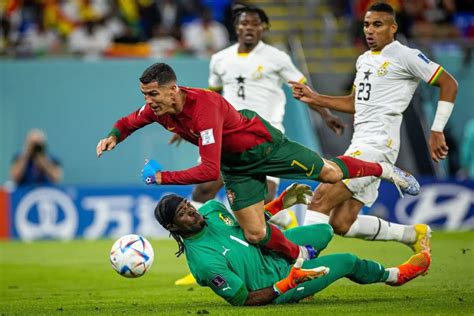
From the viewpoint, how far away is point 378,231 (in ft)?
37.4

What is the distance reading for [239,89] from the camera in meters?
13.0

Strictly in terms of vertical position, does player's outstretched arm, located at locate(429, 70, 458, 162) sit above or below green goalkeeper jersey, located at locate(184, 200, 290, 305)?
above

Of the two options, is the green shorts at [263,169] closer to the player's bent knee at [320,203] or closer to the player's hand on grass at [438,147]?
the player's bent knee at [320,203]

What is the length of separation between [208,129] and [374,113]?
2.55 meters

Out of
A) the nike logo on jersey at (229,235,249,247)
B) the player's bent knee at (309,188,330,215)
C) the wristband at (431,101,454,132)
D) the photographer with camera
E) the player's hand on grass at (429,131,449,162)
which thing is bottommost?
the photographer with camera

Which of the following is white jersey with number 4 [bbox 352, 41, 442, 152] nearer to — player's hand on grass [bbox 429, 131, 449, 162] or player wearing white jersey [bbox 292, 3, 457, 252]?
player wearing white jersey [bbox 292, 3, 457, 252]

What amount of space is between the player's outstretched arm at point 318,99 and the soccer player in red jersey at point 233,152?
1053 mm

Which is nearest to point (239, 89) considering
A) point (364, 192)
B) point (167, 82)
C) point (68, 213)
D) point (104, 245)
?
point (364, 192)

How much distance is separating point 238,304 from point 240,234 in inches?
25.4

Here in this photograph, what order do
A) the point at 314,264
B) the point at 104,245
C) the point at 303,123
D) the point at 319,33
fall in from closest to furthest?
the point at 314,264 < the point at 104,245 < the point at 303,123 < the point at 319,33

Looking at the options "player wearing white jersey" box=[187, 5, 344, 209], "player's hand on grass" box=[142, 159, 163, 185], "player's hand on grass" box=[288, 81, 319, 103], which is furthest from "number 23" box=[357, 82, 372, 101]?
"player's hand on grass" box=[142, 159, 163, 185]

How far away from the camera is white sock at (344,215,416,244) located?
11.3m

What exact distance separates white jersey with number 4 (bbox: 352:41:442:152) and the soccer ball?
283 cm

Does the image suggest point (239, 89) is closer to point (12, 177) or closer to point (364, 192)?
point (364, 192)
